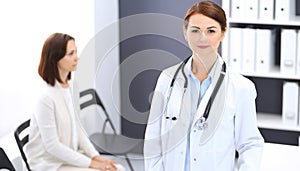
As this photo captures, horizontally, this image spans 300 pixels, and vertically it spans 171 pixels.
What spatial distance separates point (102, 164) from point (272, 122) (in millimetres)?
1109

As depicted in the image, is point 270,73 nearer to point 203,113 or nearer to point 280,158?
point 280,158

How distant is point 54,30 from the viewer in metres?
2.96

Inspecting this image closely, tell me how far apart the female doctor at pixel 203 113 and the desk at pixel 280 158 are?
0.53 m

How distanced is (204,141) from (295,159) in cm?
74

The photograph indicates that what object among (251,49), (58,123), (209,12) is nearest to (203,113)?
(209,12)

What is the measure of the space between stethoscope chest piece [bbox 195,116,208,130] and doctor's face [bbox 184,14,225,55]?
7.1 inches

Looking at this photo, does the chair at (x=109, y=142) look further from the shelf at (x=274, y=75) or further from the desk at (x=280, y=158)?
the shelf at (x=274, y=75)

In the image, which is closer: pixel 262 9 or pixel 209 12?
pixel 209 12

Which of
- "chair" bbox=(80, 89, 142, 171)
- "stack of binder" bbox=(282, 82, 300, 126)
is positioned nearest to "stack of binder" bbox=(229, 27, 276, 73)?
"stack of binder" bbox=(282, 82, 300, 126)

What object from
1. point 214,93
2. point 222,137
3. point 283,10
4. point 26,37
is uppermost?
point 283,10

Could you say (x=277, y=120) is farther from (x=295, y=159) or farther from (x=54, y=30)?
(x=54, y=30)

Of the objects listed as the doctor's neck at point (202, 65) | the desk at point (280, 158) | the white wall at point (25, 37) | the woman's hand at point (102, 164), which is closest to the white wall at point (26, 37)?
the white wall at point (25, 37)

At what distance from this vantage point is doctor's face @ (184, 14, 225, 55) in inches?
50.6

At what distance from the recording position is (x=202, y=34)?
1.33 m
